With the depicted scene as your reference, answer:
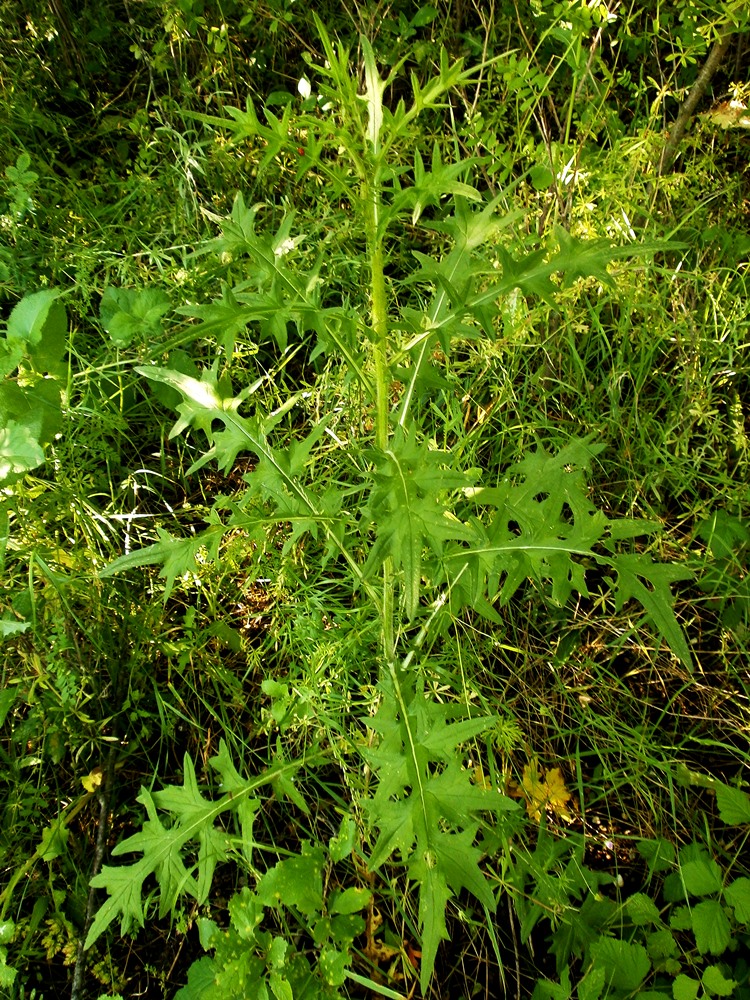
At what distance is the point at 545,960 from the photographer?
1.76 m

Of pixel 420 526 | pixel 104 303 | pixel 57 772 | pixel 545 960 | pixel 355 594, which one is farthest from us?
pixel 104 303

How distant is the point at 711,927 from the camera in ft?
5.44

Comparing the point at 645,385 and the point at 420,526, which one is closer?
the point at 420,526

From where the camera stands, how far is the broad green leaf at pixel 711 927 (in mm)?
1641

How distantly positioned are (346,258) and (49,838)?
1.85 m

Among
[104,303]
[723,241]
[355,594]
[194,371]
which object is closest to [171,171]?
[104,303]

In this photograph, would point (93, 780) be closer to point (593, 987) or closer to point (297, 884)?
point (297, 884)

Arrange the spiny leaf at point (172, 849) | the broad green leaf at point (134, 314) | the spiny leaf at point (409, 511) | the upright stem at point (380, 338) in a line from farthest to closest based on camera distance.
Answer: the broad green leaf at point (134, 314), the spiny leaf at point (172, 849), the upright stem at point (380, 338), the spiny leaf at point (409, 511)

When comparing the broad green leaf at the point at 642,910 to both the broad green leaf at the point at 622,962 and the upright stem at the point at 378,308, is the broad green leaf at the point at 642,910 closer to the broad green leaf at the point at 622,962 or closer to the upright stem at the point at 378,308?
the broad green leaf at the point at 622,962

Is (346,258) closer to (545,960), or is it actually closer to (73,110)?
(73,110)

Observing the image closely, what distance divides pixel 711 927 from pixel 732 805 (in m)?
0.27

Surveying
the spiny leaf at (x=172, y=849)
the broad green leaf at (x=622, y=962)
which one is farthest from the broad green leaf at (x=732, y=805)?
the spiny leaf at (x=172, y=849)

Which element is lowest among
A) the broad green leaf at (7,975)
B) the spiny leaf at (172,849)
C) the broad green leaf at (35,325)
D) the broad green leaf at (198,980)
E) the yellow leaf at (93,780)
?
the broad green leaf at (198,980)

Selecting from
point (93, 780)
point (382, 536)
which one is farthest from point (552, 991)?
point (93, 780)
